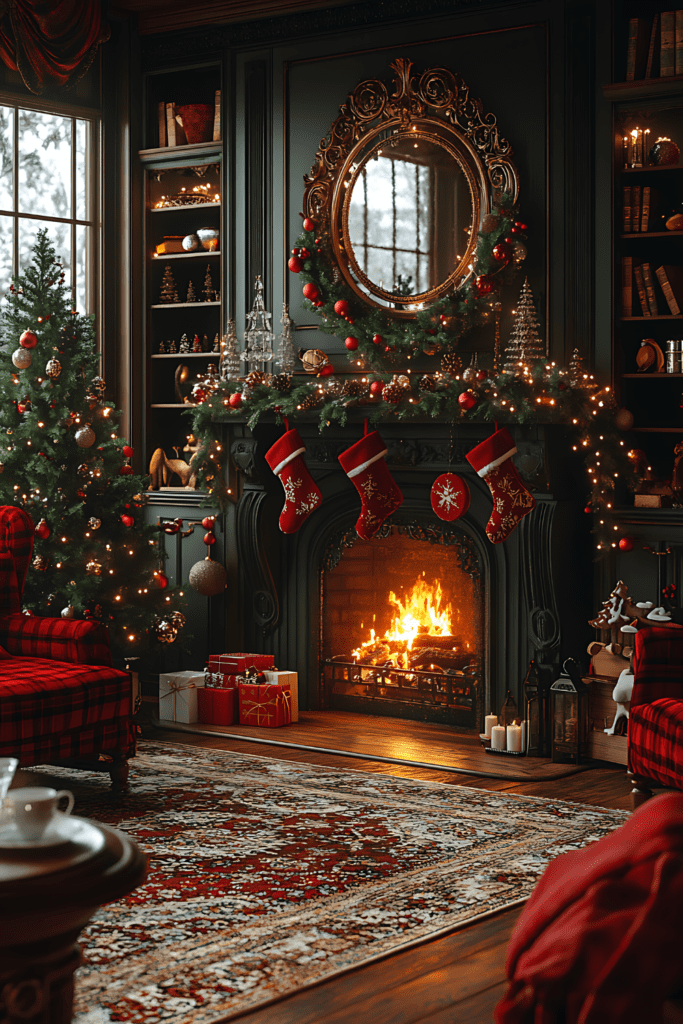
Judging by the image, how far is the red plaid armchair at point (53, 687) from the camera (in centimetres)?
408

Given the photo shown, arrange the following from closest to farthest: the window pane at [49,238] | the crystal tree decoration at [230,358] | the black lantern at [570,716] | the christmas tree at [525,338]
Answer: the black lantern at [570,716] → the christmas tree at [525,338] → the crystal tree decoration at [230,358] → the window pane at [49,238]

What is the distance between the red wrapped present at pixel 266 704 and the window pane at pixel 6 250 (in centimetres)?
237

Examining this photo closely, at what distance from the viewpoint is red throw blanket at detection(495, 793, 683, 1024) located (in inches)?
49.3

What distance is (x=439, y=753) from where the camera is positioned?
17.2 feet

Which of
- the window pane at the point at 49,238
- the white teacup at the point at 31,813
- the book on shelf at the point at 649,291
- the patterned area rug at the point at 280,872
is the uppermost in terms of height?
the window pane at the point at 49,238

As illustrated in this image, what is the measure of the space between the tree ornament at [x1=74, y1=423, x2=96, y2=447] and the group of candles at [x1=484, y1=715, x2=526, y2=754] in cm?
221

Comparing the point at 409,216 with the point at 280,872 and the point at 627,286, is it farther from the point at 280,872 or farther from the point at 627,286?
the point at 280,872

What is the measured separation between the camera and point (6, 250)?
6199 millimetres

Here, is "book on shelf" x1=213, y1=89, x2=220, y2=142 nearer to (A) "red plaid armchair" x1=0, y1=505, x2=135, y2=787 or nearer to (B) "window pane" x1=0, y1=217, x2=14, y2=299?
(B) "window pane" x1=0, y1=217, x2=14, y2=299

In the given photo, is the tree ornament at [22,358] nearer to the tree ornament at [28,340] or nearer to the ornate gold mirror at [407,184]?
the tree ornament at [28,340]

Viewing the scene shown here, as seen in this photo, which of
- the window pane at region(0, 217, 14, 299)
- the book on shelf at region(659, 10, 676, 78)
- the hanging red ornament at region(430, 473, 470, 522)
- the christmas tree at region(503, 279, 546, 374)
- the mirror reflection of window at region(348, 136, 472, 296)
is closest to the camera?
the book on shelf at region(659, 10, 676, 78)

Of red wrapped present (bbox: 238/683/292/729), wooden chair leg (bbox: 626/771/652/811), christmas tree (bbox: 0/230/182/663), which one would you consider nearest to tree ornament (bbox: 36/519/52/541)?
christmas tree (bbox: 0/230/182/663)

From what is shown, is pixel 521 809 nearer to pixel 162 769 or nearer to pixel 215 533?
pixel 162 769

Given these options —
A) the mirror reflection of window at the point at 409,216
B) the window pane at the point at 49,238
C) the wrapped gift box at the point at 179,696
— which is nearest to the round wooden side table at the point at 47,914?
the wrapped gift box at the point at 179,696
